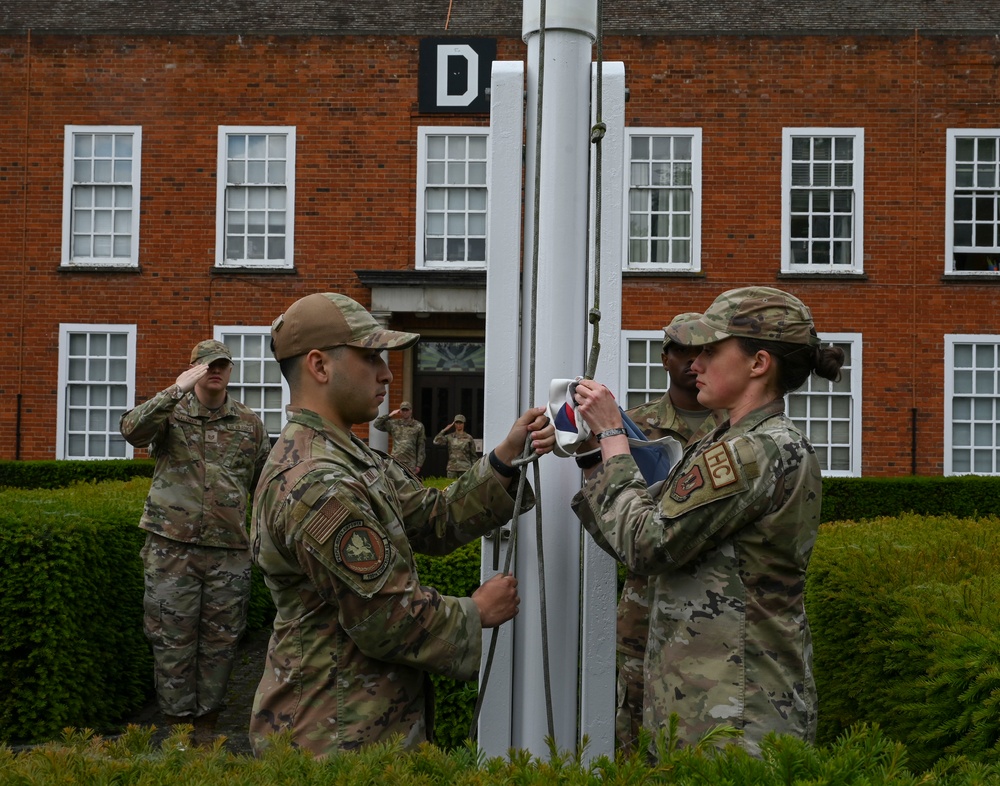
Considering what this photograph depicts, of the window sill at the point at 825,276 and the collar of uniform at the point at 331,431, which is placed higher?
the window sill at the point at 825,276

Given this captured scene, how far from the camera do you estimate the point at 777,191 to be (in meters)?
19.1

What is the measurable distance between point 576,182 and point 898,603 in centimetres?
198

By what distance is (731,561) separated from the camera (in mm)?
2918

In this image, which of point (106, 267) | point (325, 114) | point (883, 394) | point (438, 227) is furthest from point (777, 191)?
point (106, 267)

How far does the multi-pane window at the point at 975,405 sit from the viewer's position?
1912 cm

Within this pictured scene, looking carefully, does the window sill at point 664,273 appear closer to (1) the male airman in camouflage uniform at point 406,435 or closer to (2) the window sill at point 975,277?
(2) the window sill at point 975,277

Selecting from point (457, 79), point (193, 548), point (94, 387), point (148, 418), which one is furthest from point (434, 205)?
point (457, 79)

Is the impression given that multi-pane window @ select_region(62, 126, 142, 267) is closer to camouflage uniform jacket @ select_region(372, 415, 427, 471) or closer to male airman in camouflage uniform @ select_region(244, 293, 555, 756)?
camouflage uniform jacket @ select_region(372, 415, 427, 471)

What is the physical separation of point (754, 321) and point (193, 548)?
4.56 meters

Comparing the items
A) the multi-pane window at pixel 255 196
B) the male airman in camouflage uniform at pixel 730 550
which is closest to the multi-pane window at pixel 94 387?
the multi-pane window at pixel 255 196

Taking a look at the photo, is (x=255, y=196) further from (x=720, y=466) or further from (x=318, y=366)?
(x=720, y=466)

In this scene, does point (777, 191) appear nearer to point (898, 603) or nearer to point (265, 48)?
point (265, 48)

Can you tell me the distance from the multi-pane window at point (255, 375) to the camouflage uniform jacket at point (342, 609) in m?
16.6

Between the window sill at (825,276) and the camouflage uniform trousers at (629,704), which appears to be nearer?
the camouflage uniform trousers at (629,704)
